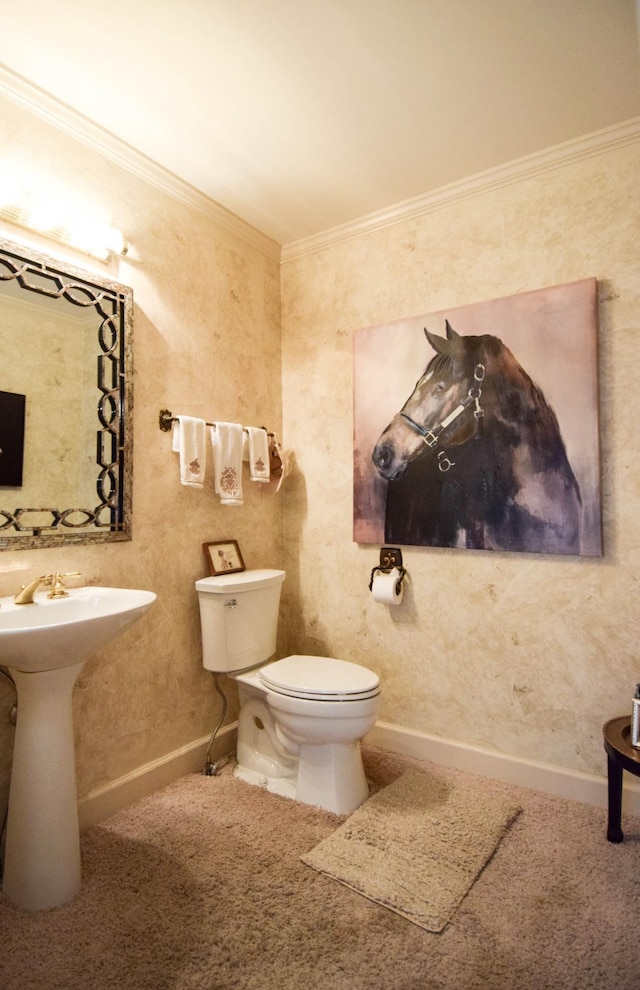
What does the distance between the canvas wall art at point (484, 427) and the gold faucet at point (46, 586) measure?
1294 mm

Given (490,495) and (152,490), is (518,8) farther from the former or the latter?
(152,490)

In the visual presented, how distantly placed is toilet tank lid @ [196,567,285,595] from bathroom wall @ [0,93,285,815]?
0.38 ft

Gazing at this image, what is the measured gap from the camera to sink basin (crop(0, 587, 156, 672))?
1236 mm

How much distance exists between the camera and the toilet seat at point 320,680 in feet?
6.08

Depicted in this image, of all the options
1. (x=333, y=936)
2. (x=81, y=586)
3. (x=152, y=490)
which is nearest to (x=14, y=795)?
(x=81, y=586)

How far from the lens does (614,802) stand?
1706 mm

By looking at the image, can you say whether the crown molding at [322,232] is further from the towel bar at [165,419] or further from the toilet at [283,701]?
the toilet at [283,701]

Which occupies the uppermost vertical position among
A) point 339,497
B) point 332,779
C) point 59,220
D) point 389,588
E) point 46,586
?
point 59,220

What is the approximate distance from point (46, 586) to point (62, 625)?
0.53 metres

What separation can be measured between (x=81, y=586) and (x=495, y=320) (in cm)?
187

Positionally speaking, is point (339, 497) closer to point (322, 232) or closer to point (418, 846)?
point (322, 232)

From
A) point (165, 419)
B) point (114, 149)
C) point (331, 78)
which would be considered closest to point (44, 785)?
point (165, 419)

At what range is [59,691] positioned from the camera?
145 cm

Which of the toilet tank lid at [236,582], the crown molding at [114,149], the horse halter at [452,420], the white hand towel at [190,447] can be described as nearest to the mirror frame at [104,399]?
the white hand towel at [190,447]
